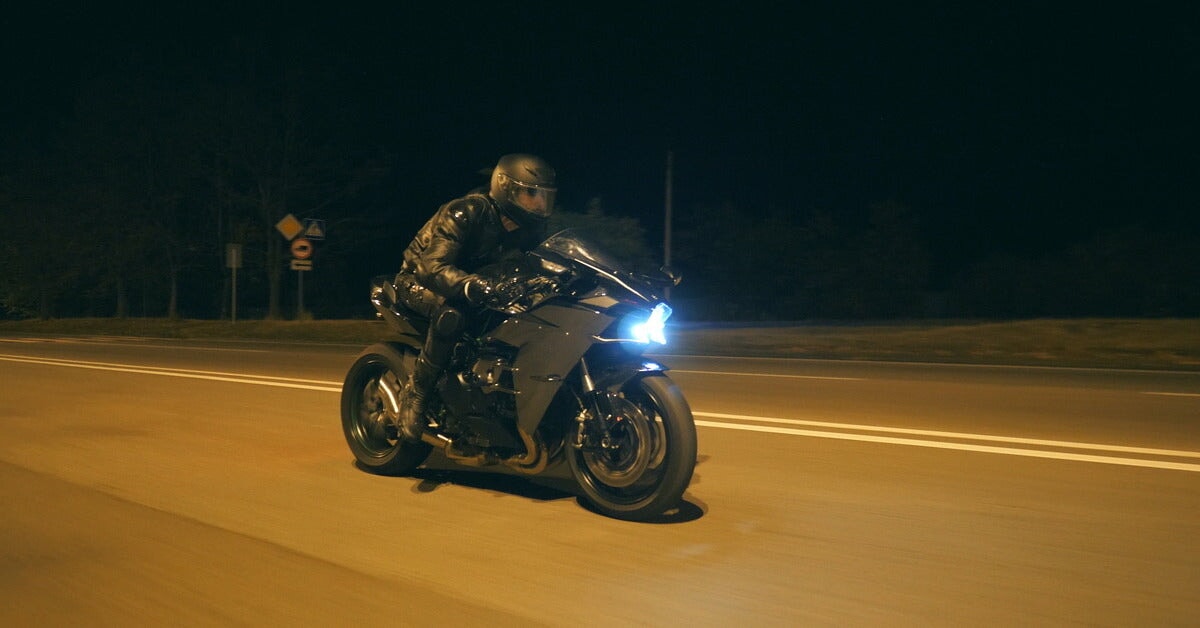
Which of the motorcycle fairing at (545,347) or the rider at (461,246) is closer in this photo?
the motorcycle fairing at (545,347)

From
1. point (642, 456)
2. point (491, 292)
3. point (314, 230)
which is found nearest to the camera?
point (642, 456)

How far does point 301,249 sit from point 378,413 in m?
25.2

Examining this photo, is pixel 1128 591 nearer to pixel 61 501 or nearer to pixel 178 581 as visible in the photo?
pixel 178 581

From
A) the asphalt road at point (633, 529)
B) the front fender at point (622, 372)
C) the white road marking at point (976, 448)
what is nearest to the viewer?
the asphalt road at point (633, 529)

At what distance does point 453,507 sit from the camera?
6230mm

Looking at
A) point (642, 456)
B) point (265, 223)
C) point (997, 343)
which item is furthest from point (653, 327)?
point (265, 223)

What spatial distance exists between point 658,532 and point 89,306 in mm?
50617

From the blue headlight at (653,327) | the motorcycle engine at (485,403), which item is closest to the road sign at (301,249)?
the motorcycle engine at (485,403)

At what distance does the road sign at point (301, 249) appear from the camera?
31.4 m

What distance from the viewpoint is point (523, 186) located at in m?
6.38

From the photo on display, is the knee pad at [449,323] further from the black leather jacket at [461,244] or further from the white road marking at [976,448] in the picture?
the white road marking at [976,448]

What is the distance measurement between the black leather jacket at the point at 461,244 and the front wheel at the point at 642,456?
1131 mm

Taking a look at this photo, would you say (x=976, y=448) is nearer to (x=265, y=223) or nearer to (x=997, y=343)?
(x=997, y=343)

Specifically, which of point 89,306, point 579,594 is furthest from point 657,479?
point 89,306
